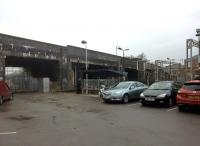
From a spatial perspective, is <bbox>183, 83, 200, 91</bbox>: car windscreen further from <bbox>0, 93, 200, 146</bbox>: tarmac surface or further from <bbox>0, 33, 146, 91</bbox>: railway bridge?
<bbox>0, 33, 146, 91</bbox>: railway bridge

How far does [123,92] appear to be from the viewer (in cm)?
1947

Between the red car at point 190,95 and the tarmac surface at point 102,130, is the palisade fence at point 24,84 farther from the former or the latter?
the red car at point 190,95

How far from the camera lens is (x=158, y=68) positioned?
175 ft

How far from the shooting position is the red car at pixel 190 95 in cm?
1429

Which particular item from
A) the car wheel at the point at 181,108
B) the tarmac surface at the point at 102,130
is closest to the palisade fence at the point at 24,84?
the tarmac surface at the point at 102,130

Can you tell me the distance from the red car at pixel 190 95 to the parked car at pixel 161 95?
5.89 feet

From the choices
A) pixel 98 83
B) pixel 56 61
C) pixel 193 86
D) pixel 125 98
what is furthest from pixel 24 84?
pixel 193 86

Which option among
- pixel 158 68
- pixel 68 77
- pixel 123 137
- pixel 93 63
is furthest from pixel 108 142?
pixel 158 68

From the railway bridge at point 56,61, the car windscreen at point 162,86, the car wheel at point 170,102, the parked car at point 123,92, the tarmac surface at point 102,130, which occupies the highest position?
the railway bridge at point 56,61

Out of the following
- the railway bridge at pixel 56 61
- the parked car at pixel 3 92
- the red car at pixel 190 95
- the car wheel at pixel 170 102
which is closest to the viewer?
the red car at pixel 190 95

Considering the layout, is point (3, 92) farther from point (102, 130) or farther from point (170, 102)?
point (102, 130)

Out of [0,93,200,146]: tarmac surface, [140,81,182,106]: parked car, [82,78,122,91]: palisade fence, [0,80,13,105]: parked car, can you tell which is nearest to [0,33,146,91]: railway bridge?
A: [82,78,122,91]: palisade fence

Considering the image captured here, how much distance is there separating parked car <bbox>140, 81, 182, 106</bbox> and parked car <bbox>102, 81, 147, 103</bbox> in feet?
6.72

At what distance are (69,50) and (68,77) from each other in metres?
3.43
